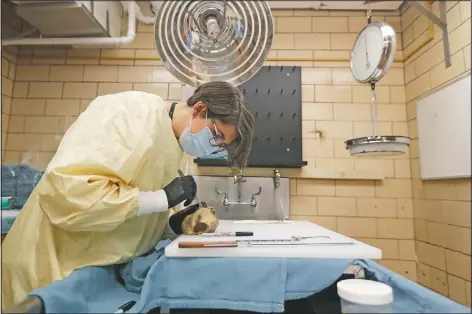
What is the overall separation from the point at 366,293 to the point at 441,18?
63 cm

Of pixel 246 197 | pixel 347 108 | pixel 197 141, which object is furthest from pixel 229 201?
pixel 347 108

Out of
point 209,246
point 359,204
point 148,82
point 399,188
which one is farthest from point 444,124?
point 359,204

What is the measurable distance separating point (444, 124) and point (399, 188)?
2.30ft

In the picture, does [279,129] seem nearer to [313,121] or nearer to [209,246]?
[313,121]

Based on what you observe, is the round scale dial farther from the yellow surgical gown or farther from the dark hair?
the yellow surgical gown

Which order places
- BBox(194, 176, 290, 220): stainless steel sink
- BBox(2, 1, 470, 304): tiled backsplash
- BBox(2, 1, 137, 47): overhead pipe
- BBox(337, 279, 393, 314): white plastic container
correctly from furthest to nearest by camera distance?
BBox(194, 176, 290, 220): stainless steel sink
BBox(2, 1, 470, 304): tiled backsplash
BBox(2, 1, 137, 47): overhead pipe
BBox(337, 279, 393, 314): white plastic container

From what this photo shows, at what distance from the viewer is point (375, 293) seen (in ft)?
1.56

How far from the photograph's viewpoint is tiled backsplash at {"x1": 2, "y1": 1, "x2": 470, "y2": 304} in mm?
700

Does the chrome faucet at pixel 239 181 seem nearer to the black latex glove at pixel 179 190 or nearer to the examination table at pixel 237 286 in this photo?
the black latex glove at pixel 179 190

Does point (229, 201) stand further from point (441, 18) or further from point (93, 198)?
point (441, 18)

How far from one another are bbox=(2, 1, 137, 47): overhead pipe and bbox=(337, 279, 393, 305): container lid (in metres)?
0.66

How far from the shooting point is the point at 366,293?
0.47 metres

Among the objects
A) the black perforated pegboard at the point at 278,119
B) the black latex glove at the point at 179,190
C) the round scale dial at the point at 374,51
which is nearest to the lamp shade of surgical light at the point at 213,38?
the black latex glove at the point at 179,190

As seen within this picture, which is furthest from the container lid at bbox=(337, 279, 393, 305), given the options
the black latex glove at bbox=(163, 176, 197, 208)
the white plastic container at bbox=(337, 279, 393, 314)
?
the black latex glove at bbox=(163, 176, 197, 208)
